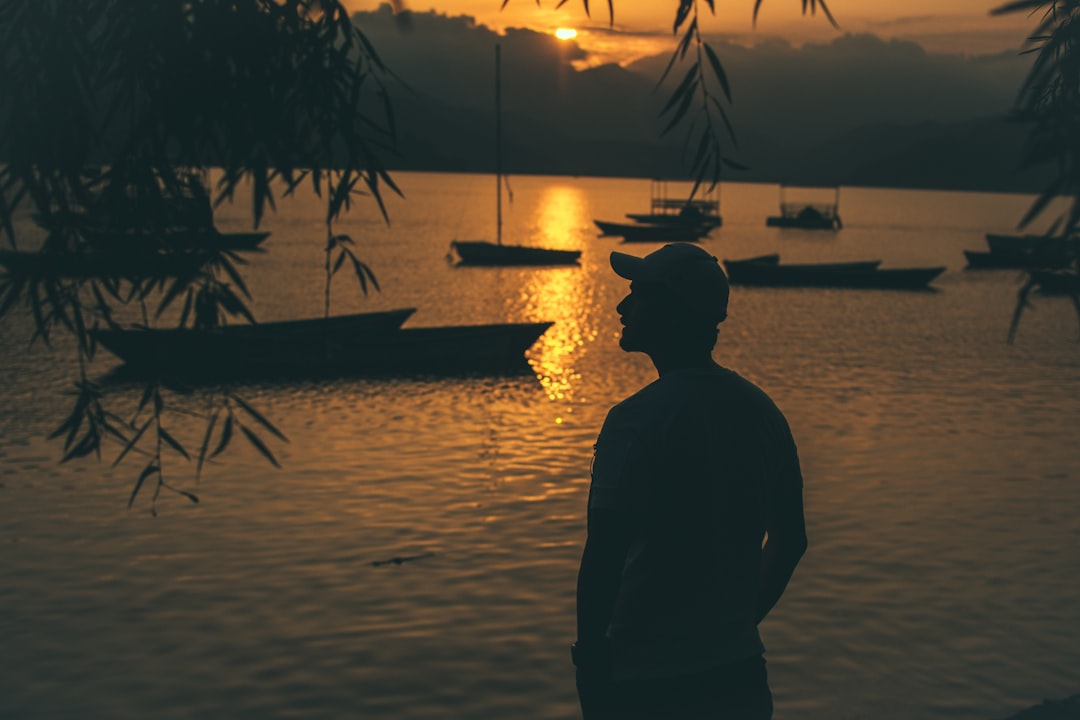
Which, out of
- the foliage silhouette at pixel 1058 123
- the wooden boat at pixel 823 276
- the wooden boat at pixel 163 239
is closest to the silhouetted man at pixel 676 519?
the foliage silhouette at pixel 1058 123

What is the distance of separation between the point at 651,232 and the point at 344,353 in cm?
7162

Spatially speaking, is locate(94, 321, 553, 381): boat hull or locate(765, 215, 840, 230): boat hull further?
locate(765, 215, 840, 230): boat hull

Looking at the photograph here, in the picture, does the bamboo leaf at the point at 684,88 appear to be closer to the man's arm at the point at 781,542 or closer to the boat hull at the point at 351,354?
the man's arm at the point at 781,542

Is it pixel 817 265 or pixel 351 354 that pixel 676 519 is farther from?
pixel 817 265

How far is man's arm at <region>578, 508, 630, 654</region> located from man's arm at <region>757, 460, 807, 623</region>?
2.12ft

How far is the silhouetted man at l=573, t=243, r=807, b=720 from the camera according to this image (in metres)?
3.17

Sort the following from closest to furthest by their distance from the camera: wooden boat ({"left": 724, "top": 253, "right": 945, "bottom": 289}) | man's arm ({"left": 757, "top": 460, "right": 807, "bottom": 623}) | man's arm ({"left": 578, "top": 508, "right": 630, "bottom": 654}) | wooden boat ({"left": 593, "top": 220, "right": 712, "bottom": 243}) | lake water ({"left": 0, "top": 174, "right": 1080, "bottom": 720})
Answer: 1. man's arm ({"left": 578, "top": 508, "right": 630, "bottom": 654})
2. man's arm ({"left": 757, "top": 460, "right": 807, "bottom": 623})
3. lake water ({"left": 0, "top": 174, "right": 1080, "bottom": 720})
4. wooden boat ({"left": 724, "top": 253, "right": 945, "bottom": 289})
5. wooden boat ({"left": 593, "top": 220, "right": 712, "bottom": 243})

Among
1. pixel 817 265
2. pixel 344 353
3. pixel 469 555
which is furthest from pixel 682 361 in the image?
pixel 817 265

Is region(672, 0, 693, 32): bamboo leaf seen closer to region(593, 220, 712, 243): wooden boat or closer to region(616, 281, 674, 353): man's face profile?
region(616, 281, 674, 353): man's face profile

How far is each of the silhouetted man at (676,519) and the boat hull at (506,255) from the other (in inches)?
2601

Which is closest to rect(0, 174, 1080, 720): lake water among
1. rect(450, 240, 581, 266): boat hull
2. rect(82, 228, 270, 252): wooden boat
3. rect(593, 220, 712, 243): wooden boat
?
rect(82, 228, 270, 252): wooden boat

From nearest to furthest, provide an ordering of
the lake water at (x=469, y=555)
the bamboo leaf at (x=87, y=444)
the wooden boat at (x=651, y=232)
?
the bamboo leaf at (x=87, y=444)
the lake water at (x=469, y=555)
the wooden boat at (x=651, y=232)

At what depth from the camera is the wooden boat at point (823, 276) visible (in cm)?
5734

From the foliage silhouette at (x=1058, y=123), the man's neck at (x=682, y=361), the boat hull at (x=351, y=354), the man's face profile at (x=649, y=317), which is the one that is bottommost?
the boat hull at (x=351, y=354)
